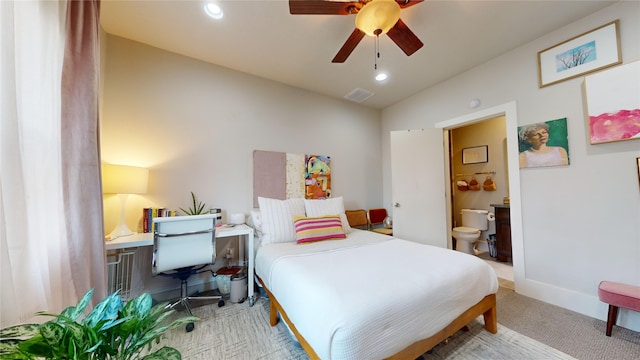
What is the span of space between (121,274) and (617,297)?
4.34m

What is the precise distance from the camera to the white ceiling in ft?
6.38

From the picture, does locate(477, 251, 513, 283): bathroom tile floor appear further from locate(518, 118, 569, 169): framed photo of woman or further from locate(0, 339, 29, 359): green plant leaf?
locate(0, 339, 29, 359): green plant leaf

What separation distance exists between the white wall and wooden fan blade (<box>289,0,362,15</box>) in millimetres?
2217

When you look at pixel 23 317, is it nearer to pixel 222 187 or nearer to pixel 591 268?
pixel 222 187

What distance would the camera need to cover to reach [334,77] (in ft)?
10.2

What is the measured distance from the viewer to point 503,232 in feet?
11.1

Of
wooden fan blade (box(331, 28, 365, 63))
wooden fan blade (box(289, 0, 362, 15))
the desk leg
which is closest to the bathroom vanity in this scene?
wooden fan blade (box(331, 28, 365, 63))

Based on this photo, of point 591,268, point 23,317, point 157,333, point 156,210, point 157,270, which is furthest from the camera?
point 156,210

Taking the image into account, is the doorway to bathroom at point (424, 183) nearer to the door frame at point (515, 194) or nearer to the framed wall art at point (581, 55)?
the door frame at point (515, 194)

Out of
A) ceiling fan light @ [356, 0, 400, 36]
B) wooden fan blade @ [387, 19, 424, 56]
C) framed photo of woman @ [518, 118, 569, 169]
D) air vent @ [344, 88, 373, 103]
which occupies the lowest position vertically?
framed photo of woman @ [518, 118, 569, 169]

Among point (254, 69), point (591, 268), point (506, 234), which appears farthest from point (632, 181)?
point (254, 69)

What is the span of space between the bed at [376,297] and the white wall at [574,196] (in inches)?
46.7

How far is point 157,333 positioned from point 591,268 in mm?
3354

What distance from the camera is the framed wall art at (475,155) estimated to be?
4.11m
